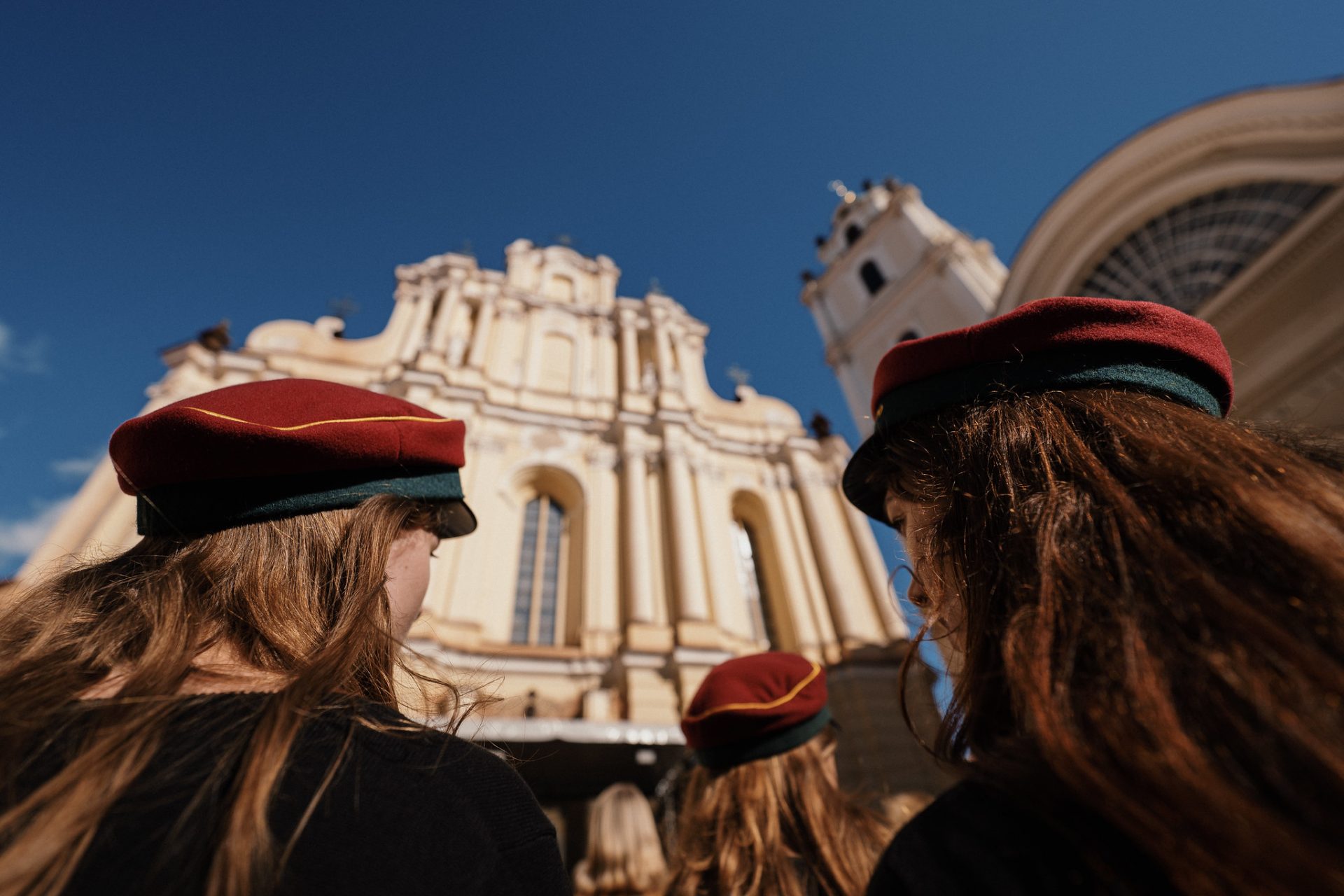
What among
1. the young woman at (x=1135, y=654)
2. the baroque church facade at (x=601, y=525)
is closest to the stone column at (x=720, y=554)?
the baroque church facade at (x=601, y=525)

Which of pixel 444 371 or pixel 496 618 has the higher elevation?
pixel 444 371

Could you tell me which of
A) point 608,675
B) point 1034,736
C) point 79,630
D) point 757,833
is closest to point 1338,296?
point 757,833

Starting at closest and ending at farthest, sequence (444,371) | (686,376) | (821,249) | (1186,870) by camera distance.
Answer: (1186,870) → (444,371) → (686,376) → (821,249)

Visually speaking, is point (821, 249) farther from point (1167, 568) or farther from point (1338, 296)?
point (1167, 568)

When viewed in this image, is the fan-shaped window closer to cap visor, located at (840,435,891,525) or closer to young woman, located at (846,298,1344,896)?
cap visor, located at (840,435,891,525)

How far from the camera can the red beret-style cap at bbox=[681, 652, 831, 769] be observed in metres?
2.36

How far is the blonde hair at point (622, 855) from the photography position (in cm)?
300

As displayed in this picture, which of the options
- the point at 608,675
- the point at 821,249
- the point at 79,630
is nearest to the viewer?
the point at 79,630

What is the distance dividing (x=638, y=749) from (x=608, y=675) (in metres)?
2.41

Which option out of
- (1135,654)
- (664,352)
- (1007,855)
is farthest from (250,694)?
(664,352)

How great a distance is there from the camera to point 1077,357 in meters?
1.13

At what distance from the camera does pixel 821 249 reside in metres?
22.2

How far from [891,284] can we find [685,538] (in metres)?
9.54

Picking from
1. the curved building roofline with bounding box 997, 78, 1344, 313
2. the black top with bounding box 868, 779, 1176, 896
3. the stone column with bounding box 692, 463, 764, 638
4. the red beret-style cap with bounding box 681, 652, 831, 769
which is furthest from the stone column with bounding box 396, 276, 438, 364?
the black top with bounding box 868, 779, 1176, 896
